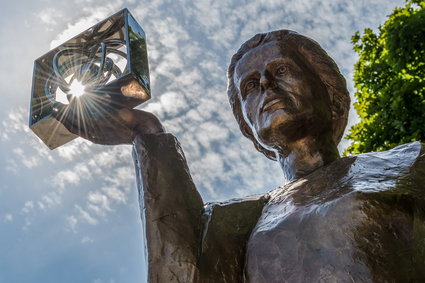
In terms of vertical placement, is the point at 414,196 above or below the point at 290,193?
below

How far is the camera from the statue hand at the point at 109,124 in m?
3.10

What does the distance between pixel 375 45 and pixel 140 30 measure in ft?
35.2

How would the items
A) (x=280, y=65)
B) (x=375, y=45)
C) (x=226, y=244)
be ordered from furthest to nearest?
(x=375, y=45)
(x=280, y=65)
(x=226, y=244)

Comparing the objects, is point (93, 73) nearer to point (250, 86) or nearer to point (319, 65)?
point (250, 86)

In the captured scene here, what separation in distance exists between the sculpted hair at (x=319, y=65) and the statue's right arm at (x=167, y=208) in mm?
922

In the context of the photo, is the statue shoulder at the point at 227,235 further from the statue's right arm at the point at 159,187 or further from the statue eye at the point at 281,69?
the statue eye at the point at 281,69

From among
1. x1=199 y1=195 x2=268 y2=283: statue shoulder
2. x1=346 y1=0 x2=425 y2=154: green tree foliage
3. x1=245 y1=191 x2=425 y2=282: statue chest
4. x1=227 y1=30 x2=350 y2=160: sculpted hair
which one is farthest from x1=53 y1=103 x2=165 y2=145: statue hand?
x1=346 y1=0 x2=425 y2=154: green tree foliage

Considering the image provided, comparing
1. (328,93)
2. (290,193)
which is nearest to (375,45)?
(328,93)

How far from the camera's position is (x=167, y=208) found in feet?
9.62

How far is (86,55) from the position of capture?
10.8 ft

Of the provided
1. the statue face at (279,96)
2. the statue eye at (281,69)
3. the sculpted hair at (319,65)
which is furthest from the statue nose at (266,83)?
the sculpted hair at (319,65)

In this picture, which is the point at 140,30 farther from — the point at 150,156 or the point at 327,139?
the point at 327,139

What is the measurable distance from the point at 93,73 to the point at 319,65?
153 cm

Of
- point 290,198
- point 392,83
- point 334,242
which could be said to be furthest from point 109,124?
point 392,83
